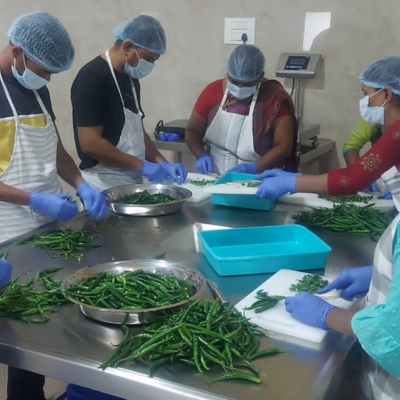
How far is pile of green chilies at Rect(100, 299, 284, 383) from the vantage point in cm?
113

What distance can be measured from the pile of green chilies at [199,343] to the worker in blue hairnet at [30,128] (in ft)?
3.08

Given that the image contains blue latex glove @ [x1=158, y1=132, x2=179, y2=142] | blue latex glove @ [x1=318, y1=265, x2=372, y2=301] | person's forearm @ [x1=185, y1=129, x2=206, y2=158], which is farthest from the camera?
blue latex glove @ [x1=158, y1=132, x2=179, y2=142]

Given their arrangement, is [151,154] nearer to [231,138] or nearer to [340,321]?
Result: [231,138]

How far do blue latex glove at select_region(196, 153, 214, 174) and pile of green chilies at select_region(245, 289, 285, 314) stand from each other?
1.72 meters

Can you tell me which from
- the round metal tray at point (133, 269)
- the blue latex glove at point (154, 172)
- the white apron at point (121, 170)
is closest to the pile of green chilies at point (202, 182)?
the blue latex glove at point (154, 172)

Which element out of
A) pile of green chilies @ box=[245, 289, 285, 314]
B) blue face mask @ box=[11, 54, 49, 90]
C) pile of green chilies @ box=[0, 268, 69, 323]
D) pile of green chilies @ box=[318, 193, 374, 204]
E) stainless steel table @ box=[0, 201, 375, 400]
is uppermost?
blue face mask @ box=[11, 54, 49, 90]

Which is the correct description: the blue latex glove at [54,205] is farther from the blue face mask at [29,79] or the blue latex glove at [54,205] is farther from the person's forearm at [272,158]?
the person's forearm at [272,158]

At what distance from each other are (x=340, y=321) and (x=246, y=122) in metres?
2.01

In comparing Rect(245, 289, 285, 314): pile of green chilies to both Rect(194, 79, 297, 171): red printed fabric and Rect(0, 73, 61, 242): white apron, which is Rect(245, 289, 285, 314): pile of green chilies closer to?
Rect(0, 73, 61, 242): white apron

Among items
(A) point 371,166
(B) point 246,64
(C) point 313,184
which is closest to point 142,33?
(B) point 246,64

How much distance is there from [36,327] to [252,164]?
73.1 inches

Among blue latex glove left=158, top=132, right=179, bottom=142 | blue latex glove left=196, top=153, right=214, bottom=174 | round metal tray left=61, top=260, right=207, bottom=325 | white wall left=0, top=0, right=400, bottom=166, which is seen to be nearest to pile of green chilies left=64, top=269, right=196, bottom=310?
round metal tray left=61, top=260, right=207, bottom=325

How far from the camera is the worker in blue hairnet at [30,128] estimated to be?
6.69ft

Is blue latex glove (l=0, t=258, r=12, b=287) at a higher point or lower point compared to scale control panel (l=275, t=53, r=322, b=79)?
lower
